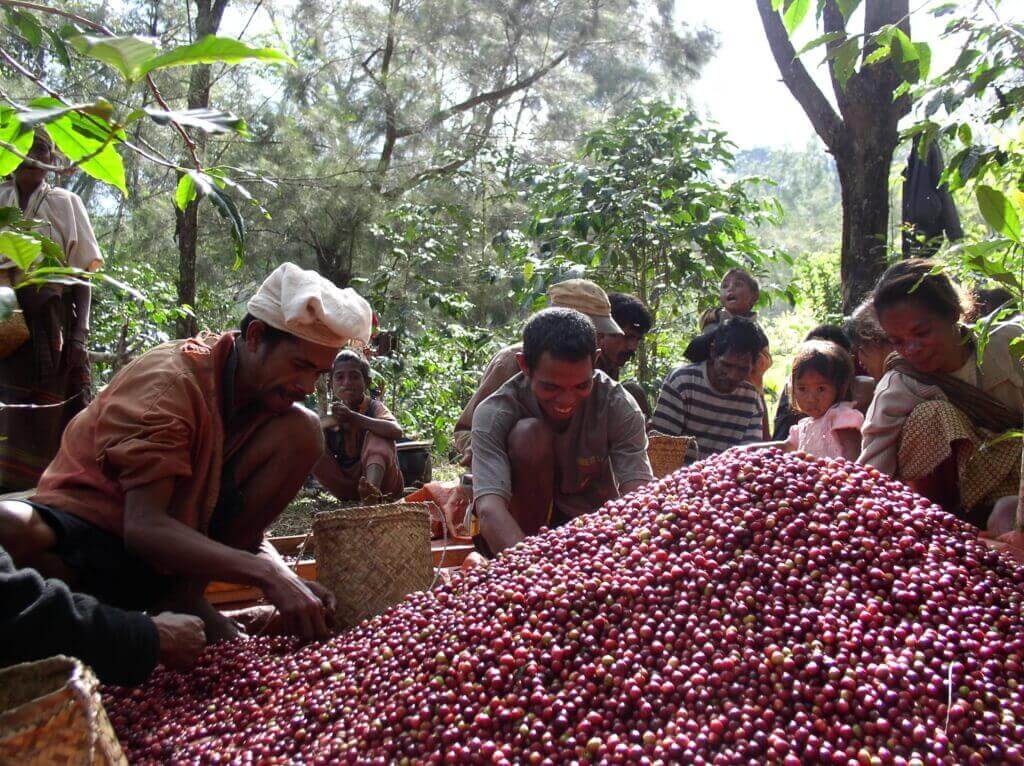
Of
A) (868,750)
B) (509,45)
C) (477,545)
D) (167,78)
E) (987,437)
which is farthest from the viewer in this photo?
(509,45)

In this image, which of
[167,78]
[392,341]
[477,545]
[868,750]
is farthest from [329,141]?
[868,750]

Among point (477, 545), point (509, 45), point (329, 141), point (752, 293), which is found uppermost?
point (509, 45)

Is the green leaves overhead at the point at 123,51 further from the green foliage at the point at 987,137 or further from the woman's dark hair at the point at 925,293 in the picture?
Result: the woman's dark hair at the point at 925,293

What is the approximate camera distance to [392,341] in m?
6.19

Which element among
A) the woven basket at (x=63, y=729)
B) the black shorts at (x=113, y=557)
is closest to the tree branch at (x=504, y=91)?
the black shorts at (x=113, y=557)

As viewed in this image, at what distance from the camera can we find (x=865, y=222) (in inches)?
189

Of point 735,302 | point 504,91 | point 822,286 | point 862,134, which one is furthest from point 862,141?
point 504,91

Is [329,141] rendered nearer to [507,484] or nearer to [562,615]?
[507,484]

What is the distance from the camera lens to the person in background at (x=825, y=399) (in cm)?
305

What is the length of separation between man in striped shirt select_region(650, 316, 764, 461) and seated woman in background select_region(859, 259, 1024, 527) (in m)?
1.39

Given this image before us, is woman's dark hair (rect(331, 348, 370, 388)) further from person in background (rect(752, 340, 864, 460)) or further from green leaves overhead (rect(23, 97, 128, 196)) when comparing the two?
green leaves overhead (rect(23, 97, 128, 196))

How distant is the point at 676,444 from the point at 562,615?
6.68 ft

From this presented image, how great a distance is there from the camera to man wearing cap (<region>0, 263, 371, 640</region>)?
1.85 metres

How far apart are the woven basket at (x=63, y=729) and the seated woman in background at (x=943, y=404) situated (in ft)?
6.31
